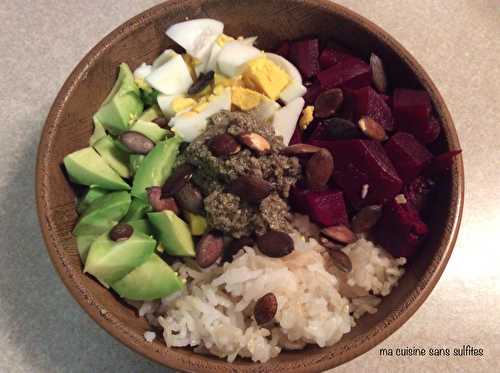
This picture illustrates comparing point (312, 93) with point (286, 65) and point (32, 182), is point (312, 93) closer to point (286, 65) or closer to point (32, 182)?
point (286, 65)

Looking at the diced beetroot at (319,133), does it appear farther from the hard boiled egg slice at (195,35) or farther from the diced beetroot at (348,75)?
the hard boiled egg slice at (195,35)

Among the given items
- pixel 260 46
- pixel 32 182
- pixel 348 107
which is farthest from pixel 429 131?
pixel 32 182

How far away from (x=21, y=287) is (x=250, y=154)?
74 cm

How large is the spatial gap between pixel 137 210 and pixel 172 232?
0.12m

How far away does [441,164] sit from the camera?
3.84 feet

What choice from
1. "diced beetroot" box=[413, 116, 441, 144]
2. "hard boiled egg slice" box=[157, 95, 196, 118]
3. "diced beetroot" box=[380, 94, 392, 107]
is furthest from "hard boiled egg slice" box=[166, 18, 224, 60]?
"diced beetroot" box=[413, 116, 441, 144]

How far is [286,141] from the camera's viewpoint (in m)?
1.23

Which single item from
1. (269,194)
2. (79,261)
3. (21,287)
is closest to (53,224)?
(79,261)

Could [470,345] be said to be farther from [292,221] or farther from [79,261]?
[79,261]

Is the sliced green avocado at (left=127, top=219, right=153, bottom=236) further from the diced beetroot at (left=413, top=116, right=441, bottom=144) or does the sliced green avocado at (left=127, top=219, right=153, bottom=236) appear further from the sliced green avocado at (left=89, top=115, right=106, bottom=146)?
the diced beetroot at (left=413, top=116, right=441, bottom=144)

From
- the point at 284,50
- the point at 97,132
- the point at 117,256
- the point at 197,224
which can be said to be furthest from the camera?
the point at 284,50

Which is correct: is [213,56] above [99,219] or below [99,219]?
above

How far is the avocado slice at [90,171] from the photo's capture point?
1153 mm

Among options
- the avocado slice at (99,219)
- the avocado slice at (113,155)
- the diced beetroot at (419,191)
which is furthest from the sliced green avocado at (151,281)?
the diced beetroot at (419,191)
